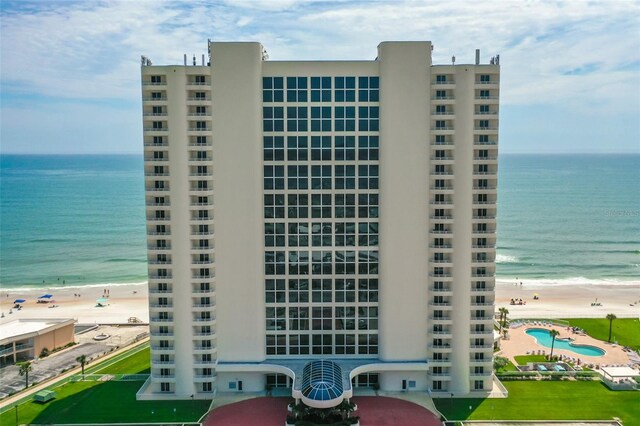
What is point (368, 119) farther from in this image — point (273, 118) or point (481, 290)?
point (481, 290)

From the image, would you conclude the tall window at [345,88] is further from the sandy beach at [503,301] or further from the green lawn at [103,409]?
the sandy beach at [503,301]

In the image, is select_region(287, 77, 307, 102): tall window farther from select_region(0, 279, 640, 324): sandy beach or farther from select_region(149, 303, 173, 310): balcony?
select_region(0, 279, 640, 324): sandy beach

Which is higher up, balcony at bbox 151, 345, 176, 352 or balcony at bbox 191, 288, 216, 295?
balcony at bbox 191, 288, 216, 295

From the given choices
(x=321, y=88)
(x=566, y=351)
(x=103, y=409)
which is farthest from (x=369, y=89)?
(x=566, y=351)

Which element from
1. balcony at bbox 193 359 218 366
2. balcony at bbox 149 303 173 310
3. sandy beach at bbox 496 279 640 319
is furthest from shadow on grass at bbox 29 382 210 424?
sandy beach at bbox 496 279 640 319

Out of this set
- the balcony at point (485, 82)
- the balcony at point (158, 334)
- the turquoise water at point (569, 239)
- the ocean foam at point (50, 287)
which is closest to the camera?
the balcony at point (485, 82)

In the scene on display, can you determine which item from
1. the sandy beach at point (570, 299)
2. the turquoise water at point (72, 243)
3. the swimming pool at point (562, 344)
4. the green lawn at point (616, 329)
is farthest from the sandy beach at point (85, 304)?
the green lawn at point (616, 329)
